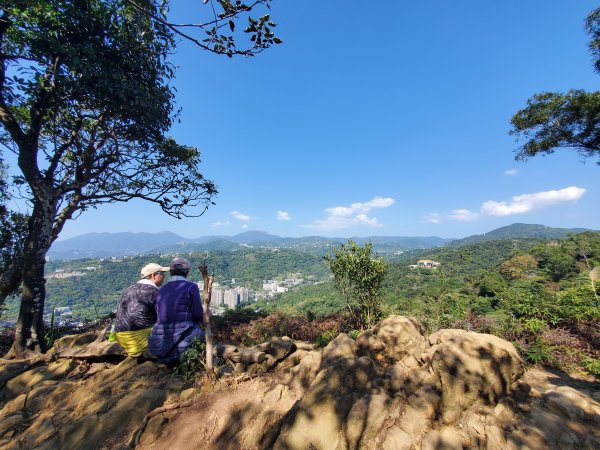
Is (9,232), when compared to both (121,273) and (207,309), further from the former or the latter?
(121,273)

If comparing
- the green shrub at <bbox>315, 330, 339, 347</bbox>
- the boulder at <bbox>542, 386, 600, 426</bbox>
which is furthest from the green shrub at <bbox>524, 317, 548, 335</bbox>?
the green shrub at <bbox>315, 330, 339, 347</bbox>

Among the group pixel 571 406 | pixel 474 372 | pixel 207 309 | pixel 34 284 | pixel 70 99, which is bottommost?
pixel 571 406

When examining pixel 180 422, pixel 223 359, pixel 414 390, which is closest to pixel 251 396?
pixel 180 422

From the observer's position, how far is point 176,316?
15.3 ft

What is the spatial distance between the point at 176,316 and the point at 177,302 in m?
0.27

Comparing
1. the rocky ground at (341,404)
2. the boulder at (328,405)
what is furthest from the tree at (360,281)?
the boulder at (328,405)

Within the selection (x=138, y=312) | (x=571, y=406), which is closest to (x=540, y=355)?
(x=571, y=406)

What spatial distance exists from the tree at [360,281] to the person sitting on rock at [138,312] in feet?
19.6

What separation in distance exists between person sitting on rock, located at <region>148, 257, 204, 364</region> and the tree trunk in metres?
4.10

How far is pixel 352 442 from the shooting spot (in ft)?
9.63

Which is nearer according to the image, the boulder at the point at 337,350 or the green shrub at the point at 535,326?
the boulder at the point at 337,350

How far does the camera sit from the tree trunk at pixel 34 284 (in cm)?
620

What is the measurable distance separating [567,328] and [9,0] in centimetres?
1451

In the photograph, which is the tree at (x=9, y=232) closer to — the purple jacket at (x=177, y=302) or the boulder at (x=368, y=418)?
the purple jacket at (x=177, y=302)
